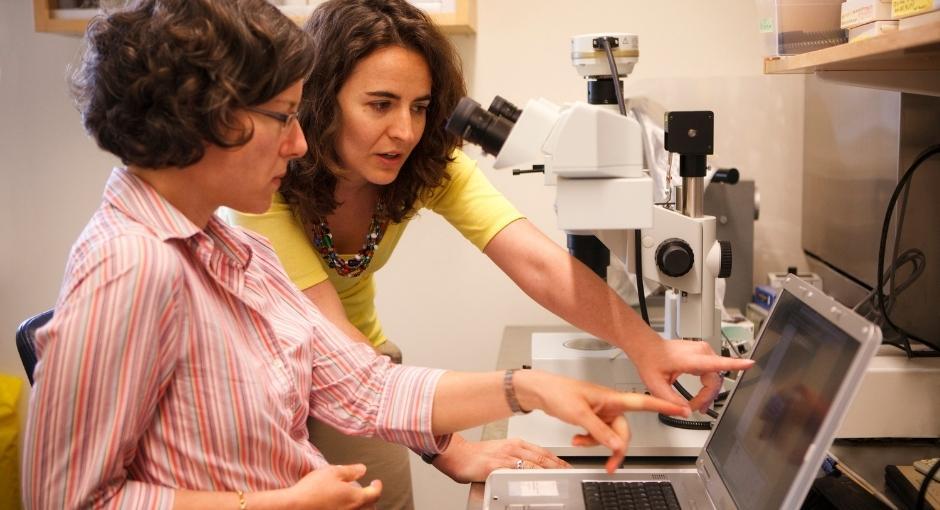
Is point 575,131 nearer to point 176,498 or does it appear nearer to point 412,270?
point 176,498

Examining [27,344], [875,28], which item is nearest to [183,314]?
[27,344]

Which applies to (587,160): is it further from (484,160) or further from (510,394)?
(484,160)

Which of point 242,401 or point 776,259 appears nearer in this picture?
point 242,401

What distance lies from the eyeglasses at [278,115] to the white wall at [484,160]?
1.59 metres

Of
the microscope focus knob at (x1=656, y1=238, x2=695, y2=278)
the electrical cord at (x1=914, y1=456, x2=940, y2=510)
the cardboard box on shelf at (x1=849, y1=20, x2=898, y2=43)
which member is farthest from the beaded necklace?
the electrical cord at (x1=914, y1=456, x2=940, y2=510)

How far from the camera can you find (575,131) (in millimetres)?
983

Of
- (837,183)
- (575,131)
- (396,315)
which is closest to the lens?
(575,131)

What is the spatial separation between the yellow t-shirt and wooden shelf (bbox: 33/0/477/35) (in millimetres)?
745

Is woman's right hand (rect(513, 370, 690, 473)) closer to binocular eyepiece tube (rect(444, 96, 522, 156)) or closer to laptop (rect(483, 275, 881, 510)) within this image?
laptop (rect(483, 275, 881, 510))

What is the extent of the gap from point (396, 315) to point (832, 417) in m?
2.00

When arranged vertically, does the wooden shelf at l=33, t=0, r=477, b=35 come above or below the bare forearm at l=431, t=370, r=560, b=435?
above

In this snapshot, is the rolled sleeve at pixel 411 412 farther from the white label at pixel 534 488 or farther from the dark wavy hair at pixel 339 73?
the dark wavy hair at pixel 339 73

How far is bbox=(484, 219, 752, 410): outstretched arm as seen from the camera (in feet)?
4.02

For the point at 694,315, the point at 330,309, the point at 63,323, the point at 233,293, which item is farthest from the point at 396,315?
the point at 63,323
